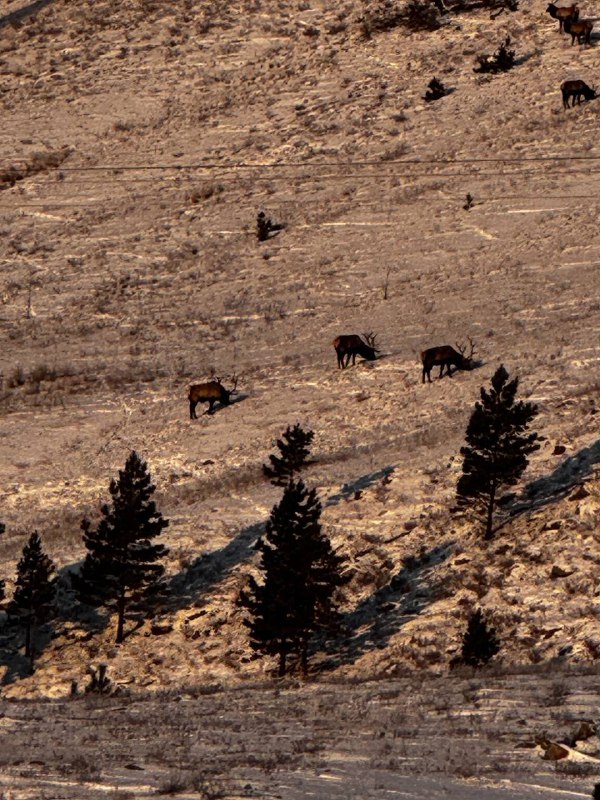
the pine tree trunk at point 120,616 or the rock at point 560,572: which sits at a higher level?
the rock at point 560,572

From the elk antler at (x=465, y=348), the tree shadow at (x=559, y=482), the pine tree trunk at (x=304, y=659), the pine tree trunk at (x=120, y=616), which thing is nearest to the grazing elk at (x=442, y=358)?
the elk antler at (x=465, y=348)

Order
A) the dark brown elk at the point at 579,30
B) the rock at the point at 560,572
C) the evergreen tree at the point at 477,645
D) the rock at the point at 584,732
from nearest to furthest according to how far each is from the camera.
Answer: the rock at the point at 584,732, the evergreen tree at the point at 477,645, the rock at the point at 560,572, the dark brown elk at the point at 579,30

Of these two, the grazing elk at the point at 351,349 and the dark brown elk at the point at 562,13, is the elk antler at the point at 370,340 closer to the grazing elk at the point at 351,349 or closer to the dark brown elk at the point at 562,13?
the grazing elk at the point at 351,349

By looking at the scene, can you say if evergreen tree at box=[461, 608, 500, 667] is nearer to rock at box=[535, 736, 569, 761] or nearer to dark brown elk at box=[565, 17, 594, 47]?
rock at box=[535, 736, 569, 761]

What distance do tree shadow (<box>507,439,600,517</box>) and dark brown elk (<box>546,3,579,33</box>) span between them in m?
34.8

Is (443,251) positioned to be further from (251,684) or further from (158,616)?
(251,684)

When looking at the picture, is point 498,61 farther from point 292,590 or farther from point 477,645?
point 477,645

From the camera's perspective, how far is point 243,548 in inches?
1395

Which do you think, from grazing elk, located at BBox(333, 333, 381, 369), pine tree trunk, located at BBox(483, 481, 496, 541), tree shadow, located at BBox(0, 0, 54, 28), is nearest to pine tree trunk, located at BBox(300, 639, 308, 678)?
pine tree trunk, located at BBox(483, 481, 496, 541)

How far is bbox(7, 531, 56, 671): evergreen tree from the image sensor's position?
3312 cm

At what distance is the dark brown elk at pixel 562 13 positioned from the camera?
213ft

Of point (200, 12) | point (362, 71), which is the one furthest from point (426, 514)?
point (200, 12)

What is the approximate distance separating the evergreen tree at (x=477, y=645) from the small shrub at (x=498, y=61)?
41.0m

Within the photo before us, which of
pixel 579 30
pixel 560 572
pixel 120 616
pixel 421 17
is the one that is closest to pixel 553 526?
pixel 560 572
